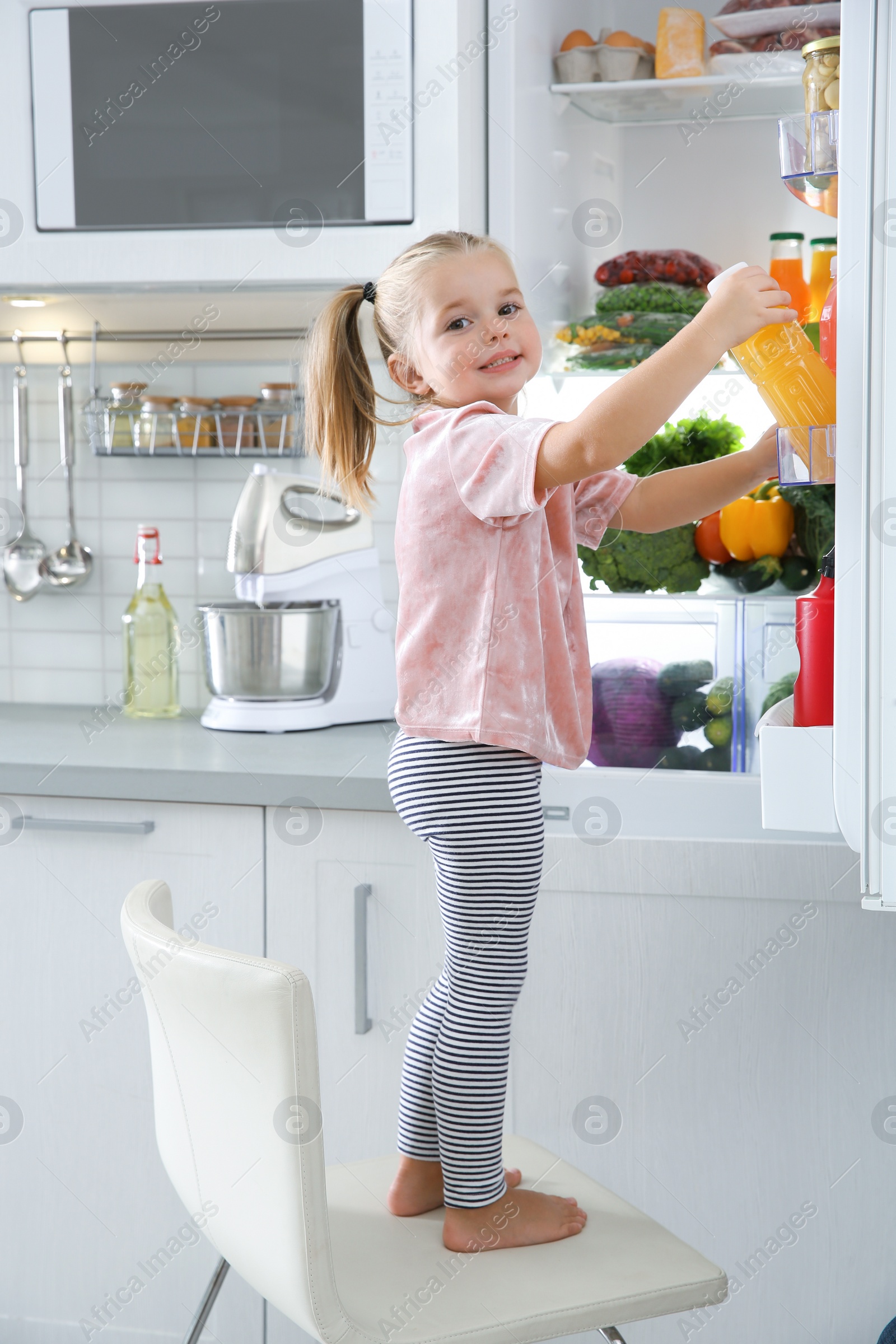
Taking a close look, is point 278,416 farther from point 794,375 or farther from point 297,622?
point 794,375

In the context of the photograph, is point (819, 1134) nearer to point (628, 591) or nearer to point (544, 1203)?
point (544, 1203)

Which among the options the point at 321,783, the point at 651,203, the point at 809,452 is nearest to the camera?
the point at 809,452

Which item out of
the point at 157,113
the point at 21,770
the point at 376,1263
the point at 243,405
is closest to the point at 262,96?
the point at 157,113

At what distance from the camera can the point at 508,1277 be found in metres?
0.98

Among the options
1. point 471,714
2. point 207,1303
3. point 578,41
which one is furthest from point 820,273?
point 207,1303

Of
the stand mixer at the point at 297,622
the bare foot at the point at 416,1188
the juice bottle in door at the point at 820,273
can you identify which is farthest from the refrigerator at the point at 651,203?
the bare foot at the point at 416,1188

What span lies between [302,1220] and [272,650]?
3.34 ft

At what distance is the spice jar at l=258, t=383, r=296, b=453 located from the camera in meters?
1.96

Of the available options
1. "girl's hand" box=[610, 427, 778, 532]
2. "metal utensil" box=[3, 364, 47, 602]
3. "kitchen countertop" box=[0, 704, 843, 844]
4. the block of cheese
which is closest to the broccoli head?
"kitchen countertop" box=[0, 704, 843, 844]

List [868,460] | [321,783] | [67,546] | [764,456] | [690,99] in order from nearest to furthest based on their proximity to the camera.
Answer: [868,460], [764,456], [321,783], [690,99], [67,546]

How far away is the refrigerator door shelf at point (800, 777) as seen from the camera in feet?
3.04

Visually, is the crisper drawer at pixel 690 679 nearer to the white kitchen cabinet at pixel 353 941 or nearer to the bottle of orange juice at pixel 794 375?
the white kitchen cabinet at pixel 353 941

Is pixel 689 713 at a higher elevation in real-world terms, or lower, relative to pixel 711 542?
lower

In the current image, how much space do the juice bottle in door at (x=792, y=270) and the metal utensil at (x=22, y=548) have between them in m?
1.21
